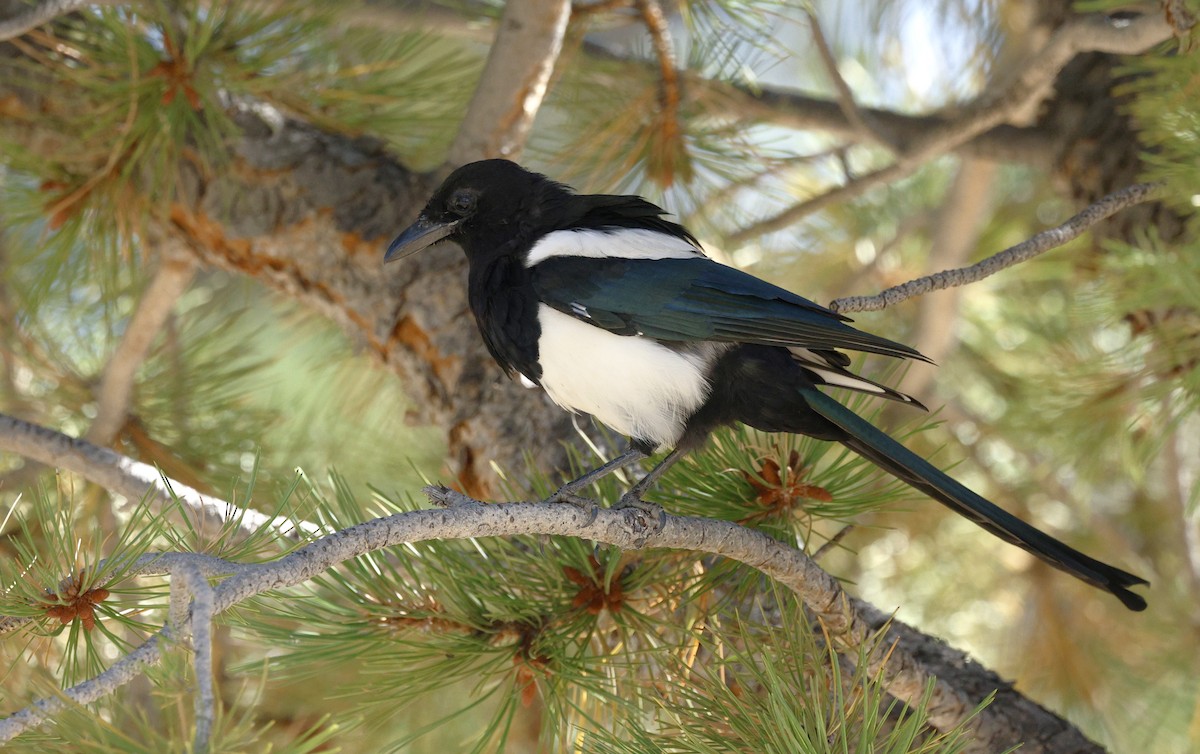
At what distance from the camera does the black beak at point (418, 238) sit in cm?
207

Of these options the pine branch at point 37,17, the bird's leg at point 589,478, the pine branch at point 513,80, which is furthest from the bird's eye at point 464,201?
the pine branch at point 37,17

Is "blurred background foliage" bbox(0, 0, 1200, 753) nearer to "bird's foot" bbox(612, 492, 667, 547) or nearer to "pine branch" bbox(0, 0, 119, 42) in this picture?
"bird's foot" bbox(612, 492, 667, 547)

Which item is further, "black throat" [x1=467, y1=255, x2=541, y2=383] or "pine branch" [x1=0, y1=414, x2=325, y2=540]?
"black throat" [x1=467, y1=255, x2=541, y2=383]

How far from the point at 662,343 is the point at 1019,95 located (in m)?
1.03

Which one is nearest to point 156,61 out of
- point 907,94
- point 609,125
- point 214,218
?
point 214,218

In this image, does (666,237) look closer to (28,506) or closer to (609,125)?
(609,125)

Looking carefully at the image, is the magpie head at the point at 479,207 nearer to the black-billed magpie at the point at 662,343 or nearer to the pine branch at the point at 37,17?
the black-billed magpie at the point at 662,343

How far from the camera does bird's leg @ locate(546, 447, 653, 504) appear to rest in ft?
5.32

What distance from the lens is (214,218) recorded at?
237 centimetres

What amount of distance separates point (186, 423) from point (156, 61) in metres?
0.81

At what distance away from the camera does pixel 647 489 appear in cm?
171

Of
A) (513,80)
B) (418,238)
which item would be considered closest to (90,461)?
(418,238)

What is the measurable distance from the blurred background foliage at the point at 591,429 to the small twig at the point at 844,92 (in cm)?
7

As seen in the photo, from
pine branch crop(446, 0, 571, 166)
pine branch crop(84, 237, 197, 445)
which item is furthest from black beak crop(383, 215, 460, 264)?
pine branch crop(84, 237, 197, 445)
